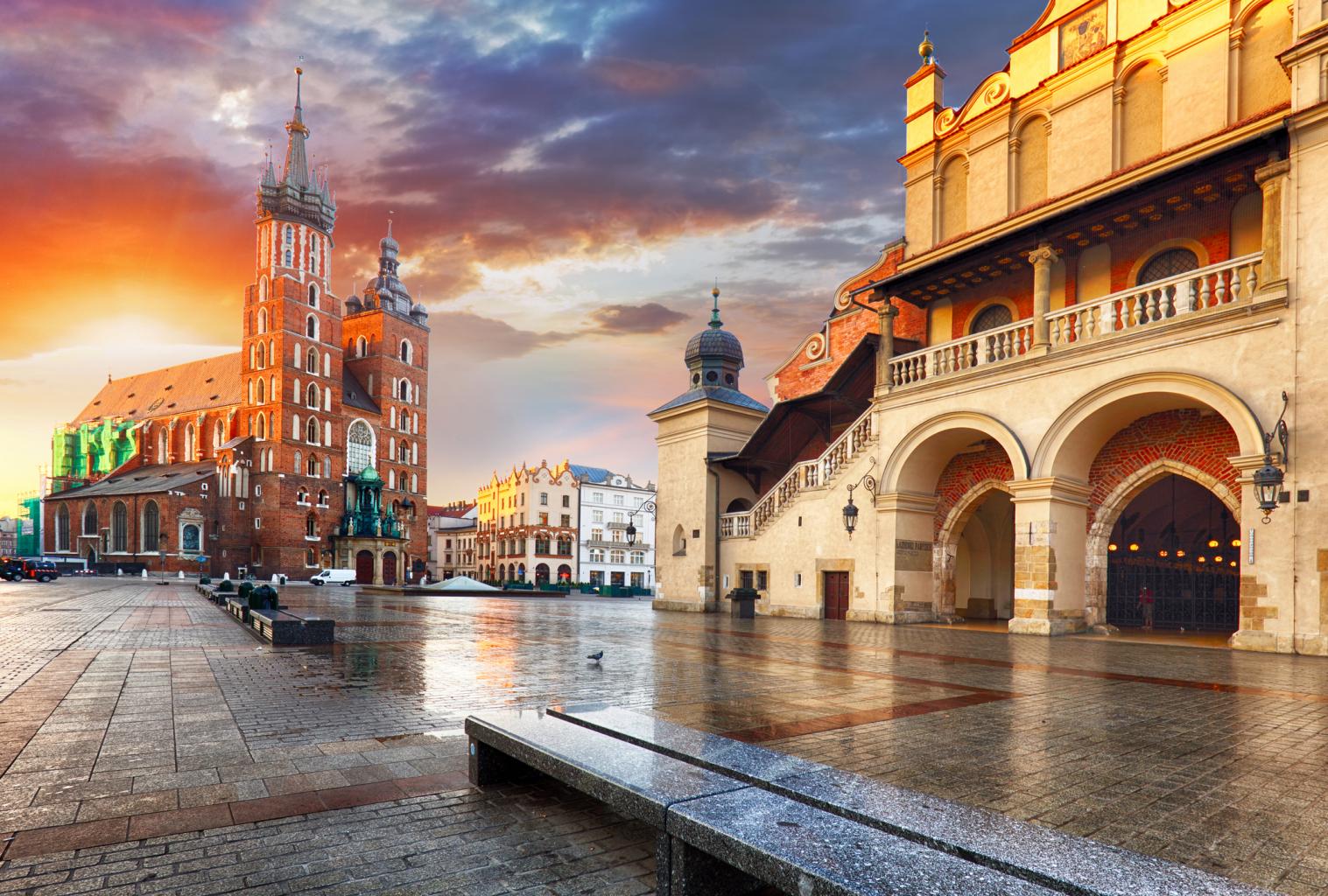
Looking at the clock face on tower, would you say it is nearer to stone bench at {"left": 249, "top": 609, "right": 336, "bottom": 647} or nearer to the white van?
stone bench at {"left": 249, "top": 609, "right": 336, "bottom": 647}

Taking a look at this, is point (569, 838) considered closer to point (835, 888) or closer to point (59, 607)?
point (835, 888)

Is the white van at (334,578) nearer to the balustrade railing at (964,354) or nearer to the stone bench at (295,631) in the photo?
the balustrade railing at (964,354)

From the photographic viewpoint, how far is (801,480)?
25.5m

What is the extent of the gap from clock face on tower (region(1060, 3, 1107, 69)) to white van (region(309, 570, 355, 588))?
6062 cm

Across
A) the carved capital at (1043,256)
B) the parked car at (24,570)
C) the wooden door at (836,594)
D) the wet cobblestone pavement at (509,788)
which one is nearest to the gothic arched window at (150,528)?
the parked car at (24,570)

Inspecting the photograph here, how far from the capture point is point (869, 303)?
2744cm

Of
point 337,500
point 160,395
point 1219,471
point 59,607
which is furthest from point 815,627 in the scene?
point 160,395

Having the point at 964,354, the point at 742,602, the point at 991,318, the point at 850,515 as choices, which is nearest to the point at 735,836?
the point at 964,354

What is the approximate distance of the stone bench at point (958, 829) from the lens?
2447 mm

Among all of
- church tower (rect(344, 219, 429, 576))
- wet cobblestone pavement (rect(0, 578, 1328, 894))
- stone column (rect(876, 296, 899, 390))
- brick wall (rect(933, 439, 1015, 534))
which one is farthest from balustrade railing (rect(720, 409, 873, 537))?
church tower (rect(344, 219, 429, 576))

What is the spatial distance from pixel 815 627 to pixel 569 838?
1665cm

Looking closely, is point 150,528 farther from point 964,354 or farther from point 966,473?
point 964,354

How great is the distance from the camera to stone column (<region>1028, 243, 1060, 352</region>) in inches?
727

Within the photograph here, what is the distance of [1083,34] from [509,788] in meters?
24.2
